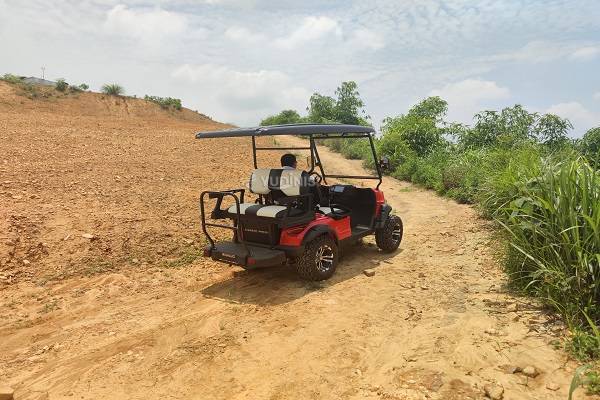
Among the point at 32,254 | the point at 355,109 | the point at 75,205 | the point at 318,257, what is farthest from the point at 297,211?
the point at 355,109

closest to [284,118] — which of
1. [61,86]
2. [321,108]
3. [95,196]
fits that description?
[321,108]

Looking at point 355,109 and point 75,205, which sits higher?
point 355,109

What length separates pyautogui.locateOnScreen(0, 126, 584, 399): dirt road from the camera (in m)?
3.36

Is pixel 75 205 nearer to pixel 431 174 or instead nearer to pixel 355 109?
pixel 431 174

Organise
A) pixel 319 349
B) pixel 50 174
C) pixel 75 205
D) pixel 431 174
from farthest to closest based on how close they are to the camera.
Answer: pixel 431 174 → pixel 50 174 → pixel 75 205 → pixel 319 349

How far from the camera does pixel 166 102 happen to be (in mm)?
33156

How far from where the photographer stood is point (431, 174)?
12578mm

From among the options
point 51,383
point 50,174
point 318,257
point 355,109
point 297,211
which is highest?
point 355,109

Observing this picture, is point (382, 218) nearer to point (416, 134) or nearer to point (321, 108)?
point (416, 134)

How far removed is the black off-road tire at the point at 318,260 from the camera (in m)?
5.25

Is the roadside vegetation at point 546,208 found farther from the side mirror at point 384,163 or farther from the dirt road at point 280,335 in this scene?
the side mirror at point 384,163

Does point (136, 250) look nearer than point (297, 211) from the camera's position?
No

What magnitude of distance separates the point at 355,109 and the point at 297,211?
24.3 meters

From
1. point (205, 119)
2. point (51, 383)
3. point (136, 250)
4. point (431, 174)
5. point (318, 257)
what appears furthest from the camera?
point (205, 119)
